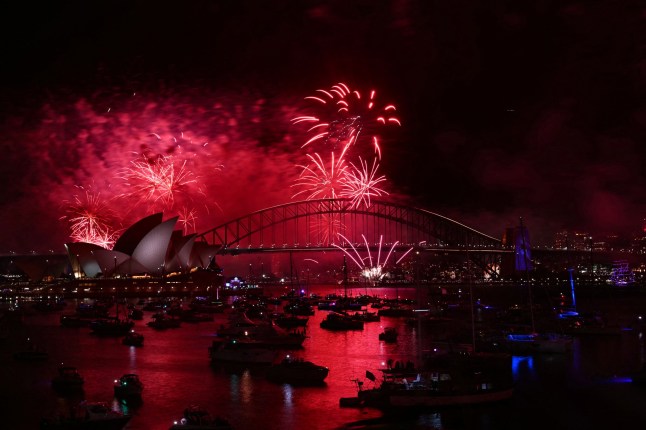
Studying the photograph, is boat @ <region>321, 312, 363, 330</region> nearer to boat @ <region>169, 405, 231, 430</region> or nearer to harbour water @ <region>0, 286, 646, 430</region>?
harbour water @ <region>0, 286, 646, 430</region>

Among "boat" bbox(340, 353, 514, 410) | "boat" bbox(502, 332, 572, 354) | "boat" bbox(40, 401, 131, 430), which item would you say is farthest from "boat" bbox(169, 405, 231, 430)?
"boat" bbox(502, 332, 572, 354)

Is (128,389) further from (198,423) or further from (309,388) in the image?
(309,388)

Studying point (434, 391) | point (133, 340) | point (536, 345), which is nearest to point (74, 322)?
point (133, 340)

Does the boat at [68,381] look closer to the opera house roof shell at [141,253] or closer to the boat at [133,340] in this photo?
the boat at [133,340]

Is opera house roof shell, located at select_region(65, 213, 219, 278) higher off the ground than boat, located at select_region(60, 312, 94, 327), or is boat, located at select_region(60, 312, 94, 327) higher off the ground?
opera house roof shell, located at select_region(65, 213, 219, 278)

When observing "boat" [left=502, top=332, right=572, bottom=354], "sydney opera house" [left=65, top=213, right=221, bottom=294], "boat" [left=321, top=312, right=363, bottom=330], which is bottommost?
"boat" [left=502, top=332, right=572, bottom=354]

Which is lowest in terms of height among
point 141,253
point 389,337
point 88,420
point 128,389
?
point 88,420
